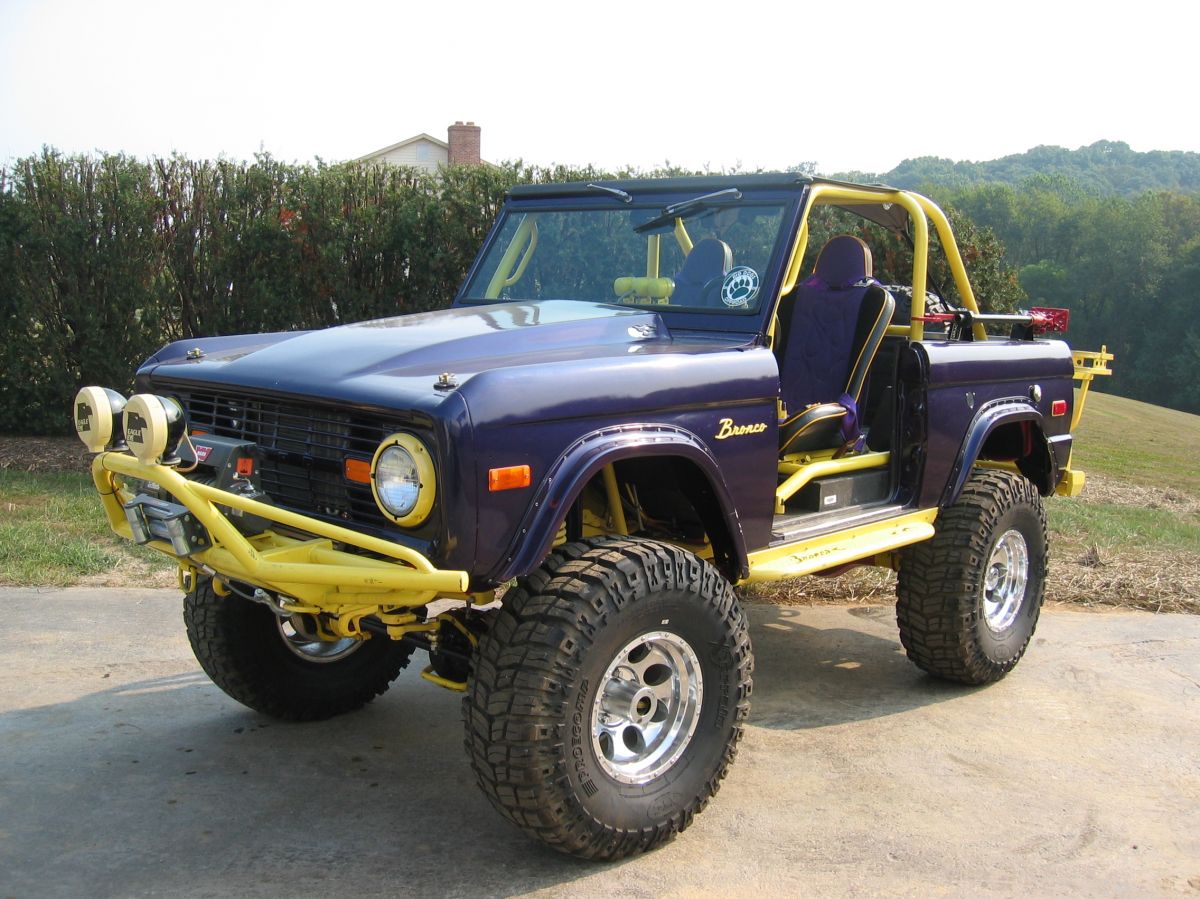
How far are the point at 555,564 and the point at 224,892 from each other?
130cm

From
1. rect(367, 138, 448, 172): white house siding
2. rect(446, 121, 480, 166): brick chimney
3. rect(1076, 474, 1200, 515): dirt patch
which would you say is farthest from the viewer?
rect(367, 138, 448, 172): white house siding

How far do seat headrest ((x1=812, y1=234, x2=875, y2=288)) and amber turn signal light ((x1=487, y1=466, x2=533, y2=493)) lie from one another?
241cm

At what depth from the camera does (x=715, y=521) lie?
389cm

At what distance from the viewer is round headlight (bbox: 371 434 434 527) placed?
3111 mm

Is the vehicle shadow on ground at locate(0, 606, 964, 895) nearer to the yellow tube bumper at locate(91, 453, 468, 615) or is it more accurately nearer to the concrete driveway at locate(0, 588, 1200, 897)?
the concrete driveway at locate(0, 588, 1200, 897)

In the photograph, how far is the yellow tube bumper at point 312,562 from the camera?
3.04 meters

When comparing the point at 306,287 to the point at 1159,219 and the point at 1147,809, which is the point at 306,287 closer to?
the point at 1147,809

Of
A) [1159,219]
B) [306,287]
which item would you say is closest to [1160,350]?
[1159,219]

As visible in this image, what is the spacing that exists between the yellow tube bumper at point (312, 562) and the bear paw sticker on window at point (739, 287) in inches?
68.0

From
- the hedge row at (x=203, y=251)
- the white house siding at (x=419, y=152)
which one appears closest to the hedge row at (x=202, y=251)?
the hedge row at (x=203, y=251)

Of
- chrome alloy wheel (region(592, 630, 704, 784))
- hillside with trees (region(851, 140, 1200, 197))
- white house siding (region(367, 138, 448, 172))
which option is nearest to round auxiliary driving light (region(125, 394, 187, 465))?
chrome alloy wheel (region(592, 630, 704, 784))

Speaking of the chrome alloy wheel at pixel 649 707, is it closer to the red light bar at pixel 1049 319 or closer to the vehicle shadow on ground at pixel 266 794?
the vehicle shadow on ground at pixel 266 794

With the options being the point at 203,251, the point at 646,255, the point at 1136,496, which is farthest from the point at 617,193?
the point at 1136,496

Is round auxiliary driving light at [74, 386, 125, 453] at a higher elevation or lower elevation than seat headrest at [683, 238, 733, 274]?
lower
